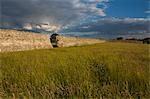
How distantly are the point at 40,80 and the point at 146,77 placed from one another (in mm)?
2636

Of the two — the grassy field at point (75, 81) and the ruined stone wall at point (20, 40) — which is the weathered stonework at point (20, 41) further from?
the grassy field at point (75, 81)

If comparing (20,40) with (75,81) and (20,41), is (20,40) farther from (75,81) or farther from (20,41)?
(75,81)

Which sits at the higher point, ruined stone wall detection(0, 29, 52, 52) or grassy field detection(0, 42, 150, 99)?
ruined stone wall detection(0, 29, 52, 52)

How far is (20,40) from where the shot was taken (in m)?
20.9

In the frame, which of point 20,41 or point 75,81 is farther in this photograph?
point 20,41

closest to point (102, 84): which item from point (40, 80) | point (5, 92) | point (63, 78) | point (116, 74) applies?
point (116, 74)

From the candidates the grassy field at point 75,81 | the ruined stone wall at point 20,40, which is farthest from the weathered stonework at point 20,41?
the grassy field at point 75,81

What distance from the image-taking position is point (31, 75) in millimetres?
7453

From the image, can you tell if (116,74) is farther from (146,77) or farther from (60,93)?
(60,93)

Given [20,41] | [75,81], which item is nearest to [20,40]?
[20,41]

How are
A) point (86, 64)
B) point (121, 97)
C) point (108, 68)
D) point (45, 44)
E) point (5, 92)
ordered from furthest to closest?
point (45, 44), point (86, 64), point (108, 68), point (5, 92), point (121, 97)

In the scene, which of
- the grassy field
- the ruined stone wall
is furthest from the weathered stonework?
the grassy field

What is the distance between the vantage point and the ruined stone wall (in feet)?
60.4

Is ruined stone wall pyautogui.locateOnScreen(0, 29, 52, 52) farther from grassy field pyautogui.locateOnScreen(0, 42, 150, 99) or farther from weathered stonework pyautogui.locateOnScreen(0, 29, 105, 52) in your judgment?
grassy field pyautogui.locateOnScreen(0, 42, 150, 99)
